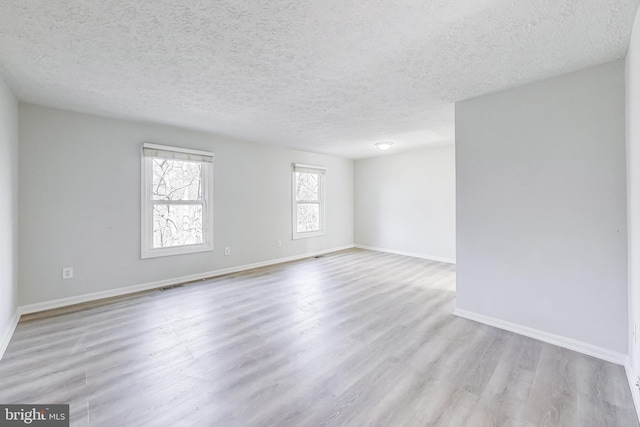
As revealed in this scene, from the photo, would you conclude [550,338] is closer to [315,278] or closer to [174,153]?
[315,278]

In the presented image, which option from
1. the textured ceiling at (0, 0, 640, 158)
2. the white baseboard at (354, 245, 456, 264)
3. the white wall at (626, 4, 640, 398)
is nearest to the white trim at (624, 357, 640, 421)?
the white wall at (626, 4, 640, 398)

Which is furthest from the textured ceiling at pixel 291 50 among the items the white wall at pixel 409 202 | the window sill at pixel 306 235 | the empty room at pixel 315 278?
the window sill at pixel 306 235

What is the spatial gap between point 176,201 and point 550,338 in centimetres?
481

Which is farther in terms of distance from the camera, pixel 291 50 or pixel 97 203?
pixel 97 203

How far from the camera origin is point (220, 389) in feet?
5.91

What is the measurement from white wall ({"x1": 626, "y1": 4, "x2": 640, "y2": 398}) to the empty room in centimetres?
3

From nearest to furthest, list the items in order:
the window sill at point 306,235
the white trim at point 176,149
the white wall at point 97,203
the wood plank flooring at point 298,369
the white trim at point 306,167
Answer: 1. the wood plank flooring at point 298,369
2. the white wall at point 97,203
3. the white trim at point 176,149
4. the white trim at point 306,167
5. the window sill at point 306,235

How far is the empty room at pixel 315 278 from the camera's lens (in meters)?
1.67

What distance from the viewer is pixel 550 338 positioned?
241 centimetres

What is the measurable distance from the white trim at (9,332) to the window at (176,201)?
52.0 inches

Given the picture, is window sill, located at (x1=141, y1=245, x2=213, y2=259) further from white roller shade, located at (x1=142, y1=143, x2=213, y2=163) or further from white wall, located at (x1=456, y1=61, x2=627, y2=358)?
white wall, located at (x1=456, y1=61, x2=627, y2=358)

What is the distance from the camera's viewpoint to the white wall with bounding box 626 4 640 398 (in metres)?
1.64

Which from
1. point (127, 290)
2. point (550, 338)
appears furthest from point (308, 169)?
point (550, 338)

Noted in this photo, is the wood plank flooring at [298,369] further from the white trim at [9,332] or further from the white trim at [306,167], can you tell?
the white trim at [306,167]
